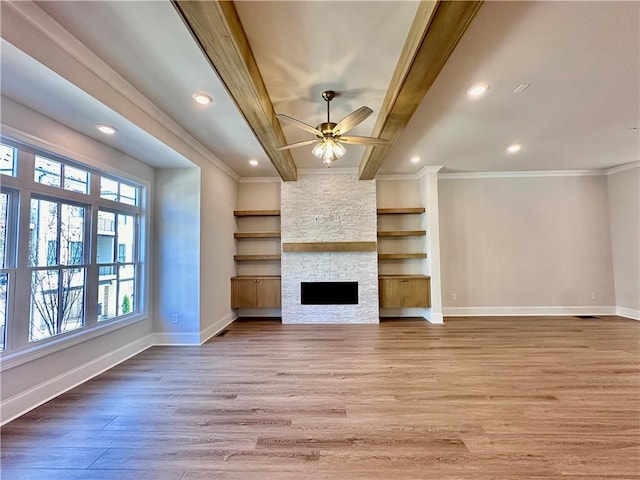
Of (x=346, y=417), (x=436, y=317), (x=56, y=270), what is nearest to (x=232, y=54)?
(x=56, y=270)

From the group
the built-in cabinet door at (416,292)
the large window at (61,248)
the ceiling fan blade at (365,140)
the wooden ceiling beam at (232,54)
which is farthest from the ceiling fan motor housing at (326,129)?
the built-in cabinet door at (416,292)

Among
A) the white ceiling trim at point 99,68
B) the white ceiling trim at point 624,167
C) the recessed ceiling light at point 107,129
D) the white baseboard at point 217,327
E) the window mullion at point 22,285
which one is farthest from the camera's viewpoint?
the white ceiling trim at point 624,167

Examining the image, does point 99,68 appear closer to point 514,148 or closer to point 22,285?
point 22,285

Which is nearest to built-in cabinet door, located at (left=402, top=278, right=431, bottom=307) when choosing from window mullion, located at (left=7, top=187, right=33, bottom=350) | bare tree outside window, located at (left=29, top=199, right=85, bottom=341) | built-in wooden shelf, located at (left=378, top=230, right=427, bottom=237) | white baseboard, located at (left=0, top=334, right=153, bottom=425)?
built-in wooden shelf, located at (left=378, top=230, right=427, bottom=237)

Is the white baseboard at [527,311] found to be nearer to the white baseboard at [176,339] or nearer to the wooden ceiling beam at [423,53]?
the wooden ceiling beam at [423,53]

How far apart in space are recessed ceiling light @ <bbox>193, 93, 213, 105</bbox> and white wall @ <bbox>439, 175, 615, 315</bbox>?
4.79m

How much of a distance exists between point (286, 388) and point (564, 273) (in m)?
5.94

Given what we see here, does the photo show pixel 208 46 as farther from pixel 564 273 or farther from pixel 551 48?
pixel 564 273

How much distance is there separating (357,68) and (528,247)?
527 cm

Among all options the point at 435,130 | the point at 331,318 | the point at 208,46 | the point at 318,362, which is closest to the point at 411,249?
the point at 331,318

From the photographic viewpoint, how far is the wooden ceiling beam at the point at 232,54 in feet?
5.05

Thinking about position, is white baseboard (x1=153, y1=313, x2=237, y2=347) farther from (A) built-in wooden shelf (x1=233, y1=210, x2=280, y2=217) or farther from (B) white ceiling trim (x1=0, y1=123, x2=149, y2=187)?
(A) built-in wooden shelf (x1=233, y1=210, x2=280, y2=217)

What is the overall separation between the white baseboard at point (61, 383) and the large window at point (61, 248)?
1.27 feet

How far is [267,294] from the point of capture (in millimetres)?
5371
